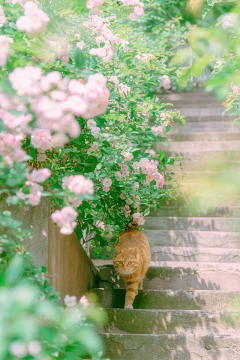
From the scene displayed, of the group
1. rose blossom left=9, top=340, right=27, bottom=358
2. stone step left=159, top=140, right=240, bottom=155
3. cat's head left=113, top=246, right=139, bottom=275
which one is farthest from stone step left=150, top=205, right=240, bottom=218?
rose blossom left=9, top=340, right=27, bottom=358

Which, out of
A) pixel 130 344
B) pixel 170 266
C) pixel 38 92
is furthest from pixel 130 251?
pixel 38 92

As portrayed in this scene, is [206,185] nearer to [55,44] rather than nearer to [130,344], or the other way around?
[55,44]

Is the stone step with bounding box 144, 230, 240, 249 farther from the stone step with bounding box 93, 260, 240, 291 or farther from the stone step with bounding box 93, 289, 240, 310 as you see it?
the stone step with bounding box 93, 289, 240, 310

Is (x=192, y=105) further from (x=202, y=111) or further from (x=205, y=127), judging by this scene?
(x=205, y=127)

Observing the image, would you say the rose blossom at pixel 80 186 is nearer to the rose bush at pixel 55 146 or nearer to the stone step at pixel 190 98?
the rose bush at pixel 55 146

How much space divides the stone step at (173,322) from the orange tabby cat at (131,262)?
169mm

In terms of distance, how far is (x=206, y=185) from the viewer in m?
0.58

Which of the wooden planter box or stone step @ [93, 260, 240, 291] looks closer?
the wooden planter box

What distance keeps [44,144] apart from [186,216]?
3193 millimetres

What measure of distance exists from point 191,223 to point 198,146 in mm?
1309

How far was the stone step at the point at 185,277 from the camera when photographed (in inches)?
113

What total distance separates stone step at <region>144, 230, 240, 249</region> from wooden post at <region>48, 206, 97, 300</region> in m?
1.05

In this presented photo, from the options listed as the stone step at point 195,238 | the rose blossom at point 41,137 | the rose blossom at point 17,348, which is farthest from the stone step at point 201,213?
the rose blossom at point 17,348

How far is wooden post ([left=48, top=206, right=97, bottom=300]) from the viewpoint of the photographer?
1.82m
